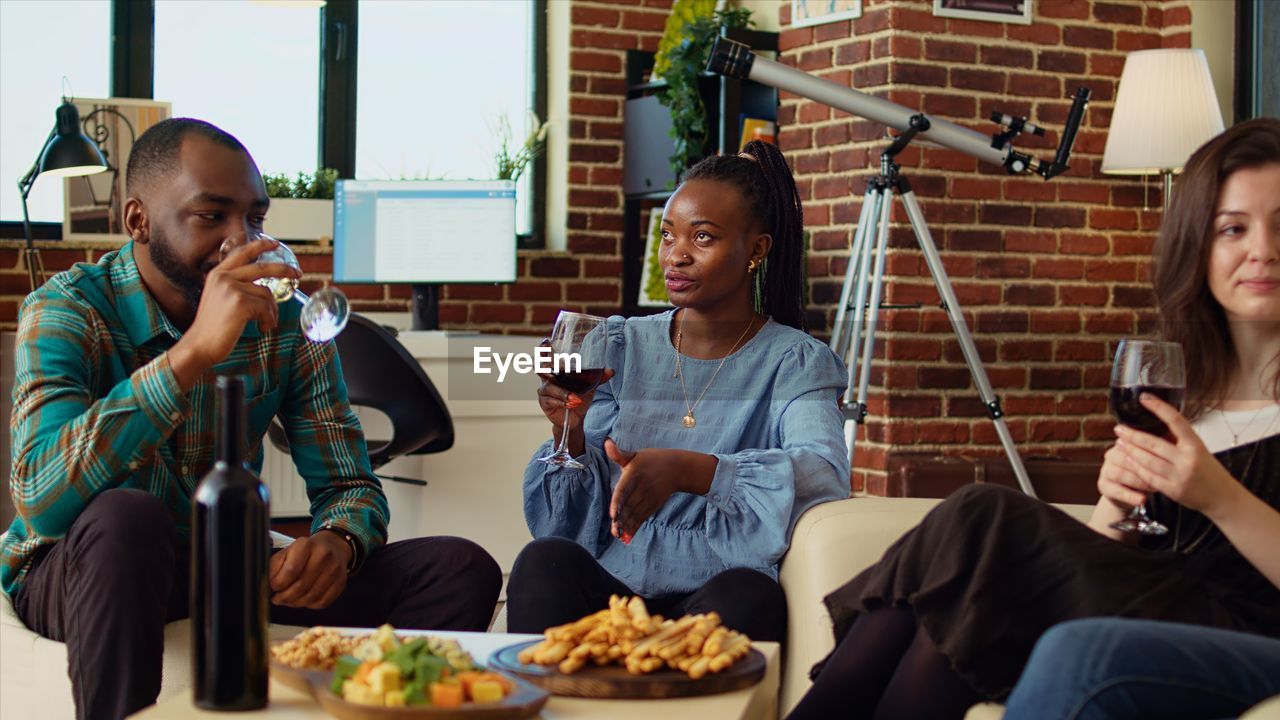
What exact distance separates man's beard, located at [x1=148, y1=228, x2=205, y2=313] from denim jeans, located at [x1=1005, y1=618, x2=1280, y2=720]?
1168 millimetres

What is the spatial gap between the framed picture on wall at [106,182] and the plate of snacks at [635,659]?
3.48 metres

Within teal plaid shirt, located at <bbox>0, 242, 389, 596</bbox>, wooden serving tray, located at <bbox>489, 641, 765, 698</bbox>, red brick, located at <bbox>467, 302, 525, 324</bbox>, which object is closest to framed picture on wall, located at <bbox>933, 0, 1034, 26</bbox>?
red brick, located at <bbox>467, 302, 525, 324</bbox>

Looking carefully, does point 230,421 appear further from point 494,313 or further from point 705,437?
point 494,313

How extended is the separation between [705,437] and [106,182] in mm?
3035

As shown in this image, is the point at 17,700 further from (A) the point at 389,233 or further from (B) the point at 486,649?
(A) the point at 389,233

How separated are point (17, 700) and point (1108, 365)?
11.1 feet

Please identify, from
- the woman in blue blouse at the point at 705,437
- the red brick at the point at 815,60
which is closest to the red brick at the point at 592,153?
the red brick at the point at 815,60

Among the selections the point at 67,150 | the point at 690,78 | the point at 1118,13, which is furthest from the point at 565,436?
the point at 1118,13

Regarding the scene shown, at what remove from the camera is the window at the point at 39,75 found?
4410 millimetres

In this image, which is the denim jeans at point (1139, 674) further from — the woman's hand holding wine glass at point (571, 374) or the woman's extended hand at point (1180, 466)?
the woman's hand holding wine glass at point (571, 374)

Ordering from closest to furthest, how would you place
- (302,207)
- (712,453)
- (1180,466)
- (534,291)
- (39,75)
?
(1180,466) → (712,453) → (39,75) → (302,207) → (534,291)

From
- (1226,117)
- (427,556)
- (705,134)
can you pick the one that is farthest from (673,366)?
(1226,117)

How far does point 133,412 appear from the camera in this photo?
65.1 inches

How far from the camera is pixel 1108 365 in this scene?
4.25m
